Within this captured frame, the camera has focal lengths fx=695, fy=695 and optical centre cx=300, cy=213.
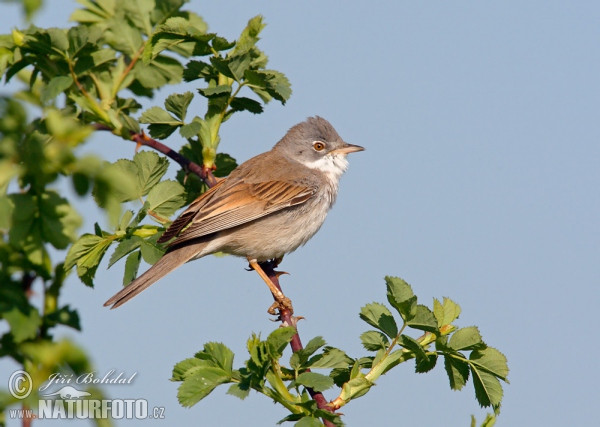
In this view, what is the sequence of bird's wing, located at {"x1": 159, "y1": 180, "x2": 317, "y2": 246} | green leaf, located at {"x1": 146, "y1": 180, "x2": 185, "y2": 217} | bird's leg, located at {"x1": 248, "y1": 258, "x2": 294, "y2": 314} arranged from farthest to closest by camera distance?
1. bird's leg, located at {"x1": 248, "y1": 258, "x2": 294, "y2": 314}
2. bird's wing, located at {"x1": 159, "y1": 180, "x2": 317, "y2": 246}
3. green leaf, located at {"x1": 146, "y1": 180, "x2": 185, "y2": 217}

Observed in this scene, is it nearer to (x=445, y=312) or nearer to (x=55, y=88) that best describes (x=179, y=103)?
(x=55, y=88)

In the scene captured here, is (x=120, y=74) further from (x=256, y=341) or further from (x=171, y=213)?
(x=256, y=341)

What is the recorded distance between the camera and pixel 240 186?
558 cm

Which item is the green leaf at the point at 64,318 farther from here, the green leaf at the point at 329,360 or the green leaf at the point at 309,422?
the green leaf at the point at 329,360

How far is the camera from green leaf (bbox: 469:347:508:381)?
10.5 ft

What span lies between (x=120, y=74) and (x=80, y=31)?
70 cm

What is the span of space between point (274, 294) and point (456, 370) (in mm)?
2236

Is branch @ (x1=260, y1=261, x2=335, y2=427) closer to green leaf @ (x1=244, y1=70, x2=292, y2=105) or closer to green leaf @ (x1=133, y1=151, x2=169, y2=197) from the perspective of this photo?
green leaf @ (x1=133, y1=151, x2=169, y2=197)

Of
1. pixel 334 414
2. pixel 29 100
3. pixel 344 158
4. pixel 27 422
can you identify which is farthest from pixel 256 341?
pixel 344 158

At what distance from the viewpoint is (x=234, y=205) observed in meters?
5.41

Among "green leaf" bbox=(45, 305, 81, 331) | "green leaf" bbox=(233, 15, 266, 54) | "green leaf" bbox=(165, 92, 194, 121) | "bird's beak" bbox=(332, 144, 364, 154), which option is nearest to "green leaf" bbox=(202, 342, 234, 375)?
"green leaf" bbox=(45, 305, 81, 331)

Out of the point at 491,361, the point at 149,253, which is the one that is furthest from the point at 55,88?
the point at 491,361

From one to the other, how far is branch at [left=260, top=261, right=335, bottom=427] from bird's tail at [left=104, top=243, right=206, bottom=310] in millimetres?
682

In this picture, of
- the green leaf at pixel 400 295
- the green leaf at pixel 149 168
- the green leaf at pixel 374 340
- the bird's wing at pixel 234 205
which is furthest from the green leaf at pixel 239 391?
the bird's wing at pixel 234 205
